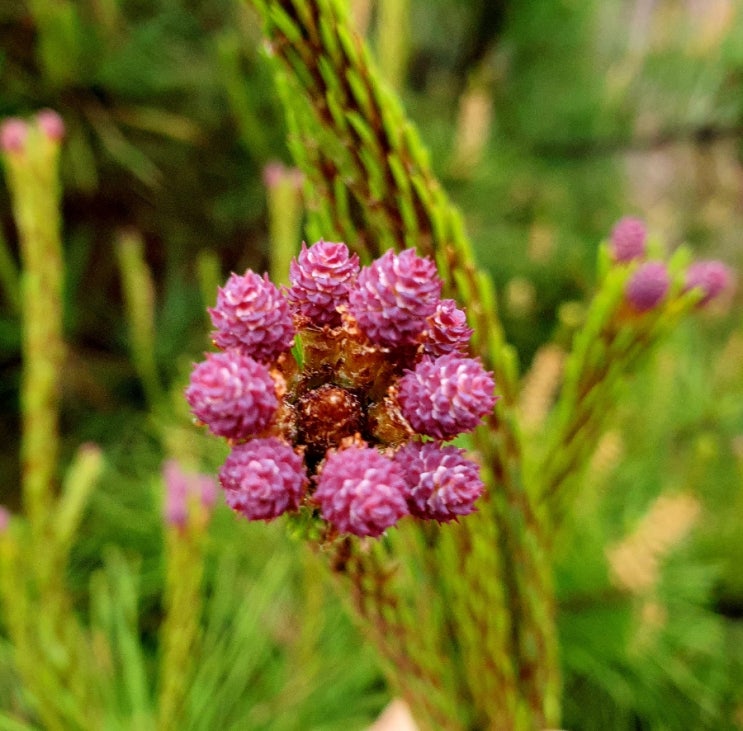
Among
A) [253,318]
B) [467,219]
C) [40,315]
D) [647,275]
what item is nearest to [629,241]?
[647,275]

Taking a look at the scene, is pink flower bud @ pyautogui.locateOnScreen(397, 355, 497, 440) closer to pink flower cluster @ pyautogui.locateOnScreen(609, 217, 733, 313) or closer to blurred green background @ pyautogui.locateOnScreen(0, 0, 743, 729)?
pink flower cluster @ pyautogui.locateOnScreen(609, 217, 733, 313)

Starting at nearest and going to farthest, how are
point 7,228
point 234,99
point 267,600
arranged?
point 267,600, point 234,99, point 7,228

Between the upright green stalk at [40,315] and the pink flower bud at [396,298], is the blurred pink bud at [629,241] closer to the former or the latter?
the pink flower bud at [396,298]

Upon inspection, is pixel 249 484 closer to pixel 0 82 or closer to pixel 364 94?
pixel 364 94

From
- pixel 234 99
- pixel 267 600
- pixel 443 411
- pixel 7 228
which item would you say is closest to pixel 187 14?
pixel 234 99

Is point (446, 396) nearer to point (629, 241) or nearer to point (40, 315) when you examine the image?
point (629, 241)
